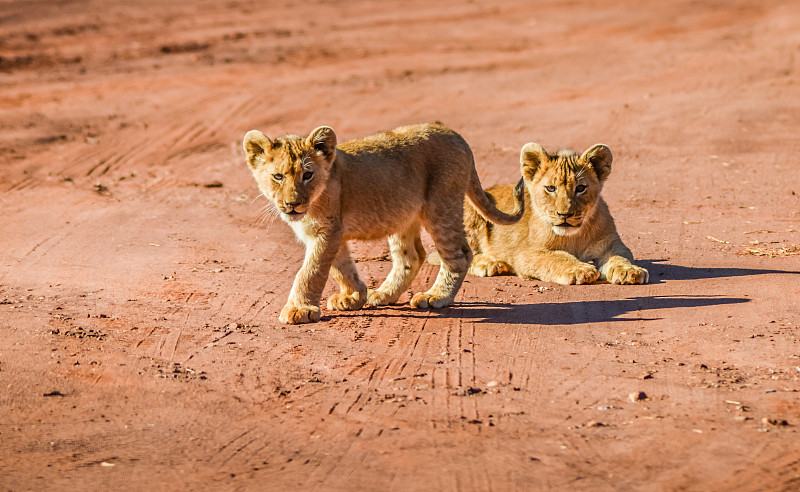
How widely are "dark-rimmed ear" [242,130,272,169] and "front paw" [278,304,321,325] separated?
1060 mm

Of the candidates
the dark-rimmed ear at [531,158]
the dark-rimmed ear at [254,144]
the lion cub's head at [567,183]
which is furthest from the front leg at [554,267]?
the dark-rimmed ear at [254,144]

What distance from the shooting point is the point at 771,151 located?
43.2 ft

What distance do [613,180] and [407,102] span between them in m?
5.16

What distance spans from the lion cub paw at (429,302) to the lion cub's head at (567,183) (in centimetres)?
143

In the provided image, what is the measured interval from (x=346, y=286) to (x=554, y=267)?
1.92 metres

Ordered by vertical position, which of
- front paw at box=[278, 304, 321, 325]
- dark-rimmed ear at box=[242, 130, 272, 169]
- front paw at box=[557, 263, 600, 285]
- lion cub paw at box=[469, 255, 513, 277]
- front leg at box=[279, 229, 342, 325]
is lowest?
lion cub paw at box=[469, 255, 513, 277]

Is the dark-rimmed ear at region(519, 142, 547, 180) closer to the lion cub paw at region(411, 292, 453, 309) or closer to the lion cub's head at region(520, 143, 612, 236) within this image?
the lion cub's head at region(520, 143, 612, 236)

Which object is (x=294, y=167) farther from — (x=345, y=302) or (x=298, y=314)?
(x=345, y=302)

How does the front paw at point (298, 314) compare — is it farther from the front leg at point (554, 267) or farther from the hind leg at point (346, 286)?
the front leg at point (554, 267)

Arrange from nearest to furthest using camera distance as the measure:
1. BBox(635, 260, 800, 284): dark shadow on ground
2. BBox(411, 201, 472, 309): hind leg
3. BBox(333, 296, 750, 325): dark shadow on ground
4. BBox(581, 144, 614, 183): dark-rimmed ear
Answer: BBox(333, 296, 750, 325): dark shadow on ground, BBox(411, 201, 472, 309): hind leg, BBox(635, 260, 800, 284): dark shadow on ground, BBox(581, 144, 614, 183): dark-rimmed ear

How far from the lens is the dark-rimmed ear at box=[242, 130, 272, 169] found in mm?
7105

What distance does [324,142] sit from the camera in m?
7.04

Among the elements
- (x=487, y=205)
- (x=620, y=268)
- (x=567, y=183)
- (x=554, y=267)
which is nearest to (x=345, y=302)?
(x=487, y=205)

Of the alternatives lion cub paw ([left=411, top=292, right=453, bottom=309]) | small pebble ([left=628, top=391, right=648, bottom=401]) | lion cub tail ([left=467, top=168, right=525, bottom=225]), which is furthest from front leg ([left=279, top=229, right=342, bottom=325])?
small pebble ([left=628, top=391, right=648, bottom=401])
